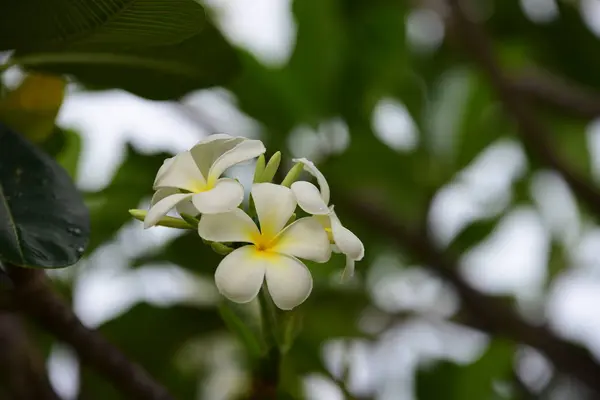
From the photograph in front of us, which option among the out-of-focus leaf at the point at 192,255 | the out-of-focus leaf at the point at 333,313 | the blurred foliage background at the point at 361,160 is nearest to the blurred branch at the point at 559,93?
the blurred foliage background at the point at 361,160

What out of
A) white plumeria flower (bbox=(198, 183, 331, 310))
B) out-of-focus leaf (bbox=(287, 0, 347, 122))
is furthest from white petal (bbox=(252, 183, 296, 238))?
out-of-focus leaf (bbox=(287, 0, 347, 122))

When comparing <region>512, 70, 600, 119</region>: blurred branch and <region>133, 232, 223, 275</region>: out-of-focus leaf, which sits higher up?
<region>512, 70, 600, 119</region>: blurred branch

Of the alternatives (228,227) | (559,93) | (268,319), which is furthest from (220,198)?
(559,93)

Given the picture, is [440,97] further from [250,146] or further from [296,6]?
[250,146]

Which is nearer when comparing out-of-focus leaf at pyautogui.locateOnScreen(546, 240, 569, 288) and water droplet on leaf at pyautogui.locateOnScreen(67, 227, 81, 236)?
water droplet on leaf at pyautogui.locateOnScreen(67, 227, 81, 236)

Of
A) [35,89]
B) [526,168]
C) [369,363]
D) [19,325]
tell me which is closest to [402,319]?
[369,363]

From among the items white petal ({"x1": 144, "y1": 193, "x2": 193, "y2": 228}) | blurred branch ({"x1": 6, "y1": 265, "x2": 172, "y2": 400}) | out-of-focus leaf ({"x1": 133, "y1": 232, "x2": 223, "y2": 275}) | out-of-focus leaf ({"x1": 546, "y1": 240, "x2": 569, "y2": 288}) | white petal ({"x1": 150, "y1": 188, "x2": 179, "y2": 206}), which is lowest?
out-of-focus leaf ({"x1": 546, "y1": 240, "x2": 569, "y2": 288})

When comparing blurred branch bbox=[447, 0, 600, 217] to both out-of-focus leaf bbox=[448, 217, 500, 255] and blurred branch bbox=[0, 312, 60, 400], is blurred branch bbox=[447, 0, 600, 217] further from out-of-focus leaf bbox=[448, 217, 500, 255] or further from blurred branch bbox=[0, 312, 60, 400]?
blurred branch bbox=[0, 312, 60, 400]

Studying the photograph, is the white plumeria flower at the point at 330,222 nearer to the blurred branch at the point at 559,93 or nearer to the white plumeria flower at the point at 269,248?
the white plumeria flower at the point at 269,248

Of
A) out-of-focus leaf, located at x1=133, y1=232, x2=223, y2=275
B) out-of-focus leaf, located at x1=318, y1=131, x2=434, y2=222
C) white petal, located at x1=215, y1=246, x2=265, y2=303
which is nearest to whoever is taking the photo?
white petal, located at x1=215, y1=246, x2=265, y2=303
